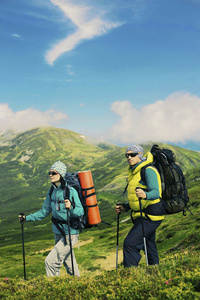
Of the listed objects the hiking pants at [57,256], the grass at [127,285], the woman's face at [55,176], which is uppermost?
the woman's face at [55,176]

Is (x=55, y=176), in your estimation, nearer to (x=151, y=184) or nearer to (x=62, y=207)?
(x=62, y=207)

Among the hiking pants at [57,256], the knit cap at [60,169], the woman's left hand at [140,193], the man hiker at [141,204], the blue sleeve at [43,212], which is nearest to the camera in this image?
the woman's left hand at [140,193]

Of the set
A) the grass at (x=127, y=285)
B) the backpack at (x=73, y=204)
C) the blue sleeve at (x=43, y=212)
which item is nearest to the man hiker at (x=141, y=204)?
the grass at (x=127, y=285)

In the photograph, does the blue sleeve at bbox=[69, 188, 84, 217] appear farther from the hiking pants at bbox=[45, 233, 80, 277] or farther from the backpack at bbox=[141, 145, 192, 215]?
the backpack at bbox=[141, 145, 192, 215]

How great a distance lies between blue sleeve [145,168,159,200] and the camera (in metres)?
8.21

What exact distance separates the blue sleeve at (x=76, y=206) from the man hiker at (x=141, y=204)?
194cm

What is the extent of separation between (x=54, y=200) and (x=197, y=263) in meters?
5.35

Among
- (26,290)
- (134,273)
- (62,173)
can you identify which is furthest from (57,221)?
(134,273)

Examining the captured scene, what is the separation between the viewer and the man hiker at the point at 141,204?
27.4 ft

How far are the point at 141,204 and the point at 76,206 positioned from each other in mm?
2456

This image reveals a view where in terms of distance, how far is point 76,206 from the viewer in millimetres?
9625

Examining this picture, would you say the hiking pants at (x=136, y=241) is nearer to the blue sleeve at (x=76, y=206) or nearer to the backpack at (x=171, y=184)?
the backpack at (x=171, y=184)

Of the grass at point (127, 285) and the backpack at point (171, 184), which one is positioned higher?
the backpack at point (171, 184)

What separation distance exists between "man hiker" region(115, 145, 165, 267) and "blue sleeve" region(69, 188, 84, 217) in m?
1.94
